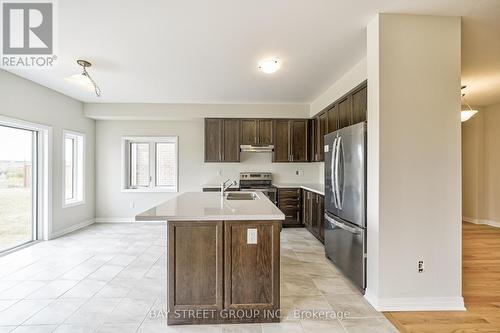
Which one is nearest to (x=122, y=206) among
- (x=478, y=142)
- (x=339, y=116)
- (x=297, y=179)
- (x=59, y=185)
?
(x=59, y=185)

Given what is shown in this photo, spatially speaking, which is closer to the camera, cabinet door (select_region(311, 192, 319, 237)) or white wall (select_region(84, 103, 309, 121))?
cabinet door (select_region(311, 192, 319, 237))

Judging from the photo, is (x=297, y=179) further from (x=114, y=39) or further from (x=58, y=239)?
(x=58, y=239)

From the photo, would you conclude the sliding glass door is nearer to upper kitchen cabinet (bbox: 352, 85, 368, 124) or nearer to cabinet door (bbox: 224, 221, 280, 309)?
cabinet door (bbox: 224, 221, 280, 309)

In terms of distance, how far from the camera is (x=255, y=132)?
554 cm

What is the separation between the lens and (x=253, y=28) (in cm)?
256

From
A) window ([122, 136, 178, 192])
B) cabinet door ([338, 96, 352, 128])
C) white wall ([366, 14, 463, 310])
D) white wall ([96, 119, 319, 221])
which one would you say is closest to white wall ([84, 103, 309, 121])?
white wall ([96, 119, 319, 221])

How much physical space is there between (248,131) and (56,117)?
11.6ft

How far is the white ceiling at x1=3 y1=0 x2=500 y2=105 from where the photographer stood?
224 centimetres

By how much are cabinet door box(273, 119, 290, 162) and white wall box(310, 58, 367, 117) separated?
0.65 m

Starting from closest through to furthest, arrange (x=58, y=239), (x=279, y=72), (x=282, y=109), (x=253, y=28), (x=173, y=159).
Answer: (x=253, y=28) → (x=279, y=72) → (x=58, y=239) → (x=282, y=109) → (x=173, y=159)

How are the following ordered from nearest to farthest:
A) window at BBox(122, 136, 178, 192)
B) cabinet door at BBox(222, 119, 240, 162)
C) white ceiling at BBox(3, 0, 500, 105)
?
white ceiling at BBox(3, 0, 500, 105), cabinet door at BBox(222, 119, 240, 162), window at BBox(122, 136, 178, 192)

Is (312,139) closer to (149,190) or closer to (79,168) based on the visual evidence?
(149,190)

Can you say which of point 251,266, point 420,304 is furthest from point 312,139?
point 251,266

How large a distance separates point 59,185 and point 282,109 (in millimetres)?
4535
